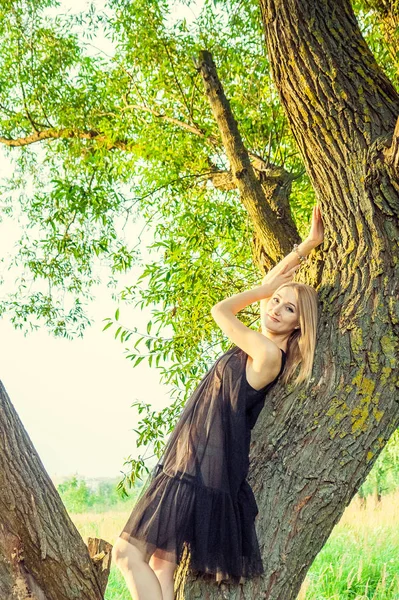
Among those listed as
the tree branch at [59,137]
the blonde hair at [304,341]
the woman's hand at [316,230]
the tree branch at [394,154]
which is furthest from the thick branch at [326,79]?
the tree branch at [59,137]

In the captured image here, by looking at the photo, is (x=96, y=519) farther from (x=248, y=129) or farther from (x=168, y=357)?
(x=248, y=129)

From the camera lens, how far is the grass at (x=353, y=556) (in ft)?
21.5

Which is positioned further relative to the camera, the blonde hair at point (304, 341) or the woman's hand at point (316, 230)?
the woman's hand at point (316, 230)

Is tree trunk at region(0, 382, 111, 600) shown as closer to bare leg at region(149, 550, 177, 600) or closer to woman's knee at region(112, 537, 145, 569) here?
woman's knee at region(112, 537, 145, 569)

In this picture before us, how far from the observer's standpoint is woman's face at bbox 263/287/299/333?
3.13 meters

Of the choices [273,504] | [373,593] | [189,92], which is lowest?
[373,593]

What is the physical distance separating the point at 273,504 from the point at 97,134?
4.25m

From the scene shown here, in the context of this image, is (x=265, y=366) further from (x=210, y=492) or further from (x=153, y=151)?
(x=153, y=151)

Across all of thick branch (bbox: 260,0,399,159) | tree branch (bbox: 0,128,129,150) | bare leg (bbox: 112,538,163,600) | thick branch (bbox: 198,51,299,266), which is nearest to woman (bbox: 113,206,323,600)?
bare leg (bbox: 112,538,163,600)

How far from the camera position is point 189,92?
18.9ft

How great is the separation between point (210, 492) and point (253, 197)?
6.58 ft

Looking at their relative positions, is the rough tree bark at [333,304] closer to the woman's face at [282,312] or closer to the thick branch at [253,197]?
the woman's face at [282,312]

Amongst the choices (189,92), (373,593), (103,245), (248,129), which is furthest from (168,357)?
(373,593)

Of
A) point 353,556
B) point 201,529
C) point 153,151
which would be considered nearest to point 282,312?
point 201,529
